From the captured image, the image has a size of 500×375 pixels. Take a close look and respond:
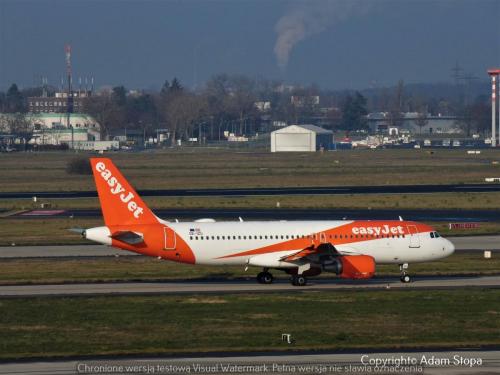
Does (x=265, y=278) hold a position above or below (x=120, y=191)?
below

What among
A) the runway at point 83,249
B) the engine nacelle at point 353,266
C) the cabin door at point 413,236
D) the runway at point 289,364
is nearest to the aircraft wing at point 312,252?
the engine nacelle at point 353,266

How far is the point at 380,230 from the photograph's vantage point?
52938mm

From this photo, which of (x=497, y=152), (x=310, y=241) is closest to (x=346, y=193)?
(x=310, y=241)

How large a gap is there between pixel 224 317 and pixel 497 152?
162 meters

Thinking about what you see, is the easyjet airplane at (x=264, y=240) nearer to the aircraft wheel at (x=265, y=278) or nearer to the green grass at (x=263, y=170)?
the aircraft wheel at (x=265, y=278)

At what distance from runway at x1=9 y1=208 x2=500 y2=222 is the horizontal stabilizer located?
31.3 meters

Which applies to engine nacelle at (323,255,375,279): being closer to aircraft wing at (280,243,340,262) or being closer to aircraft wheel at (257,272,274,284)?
aircraft wing at (280,243,340,262)

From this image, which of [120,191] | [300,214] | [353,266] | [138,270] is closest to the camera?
[353,266]

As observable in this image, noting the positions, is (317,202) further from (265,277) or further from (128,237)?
(128,237)

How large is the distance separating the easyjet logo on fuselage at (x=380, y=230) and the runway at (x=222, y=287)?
254 cm

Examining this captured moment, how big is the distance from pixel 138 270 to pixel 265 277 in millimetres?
8383

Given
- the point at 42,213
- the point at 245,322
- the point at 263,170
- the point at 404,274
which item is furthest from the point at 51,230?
the point at 263,170

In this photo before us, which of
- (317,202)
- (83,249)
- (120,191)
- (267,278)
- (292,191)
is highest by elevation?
(120,191)

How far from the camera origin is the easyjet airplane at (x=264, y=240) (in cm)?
5078
